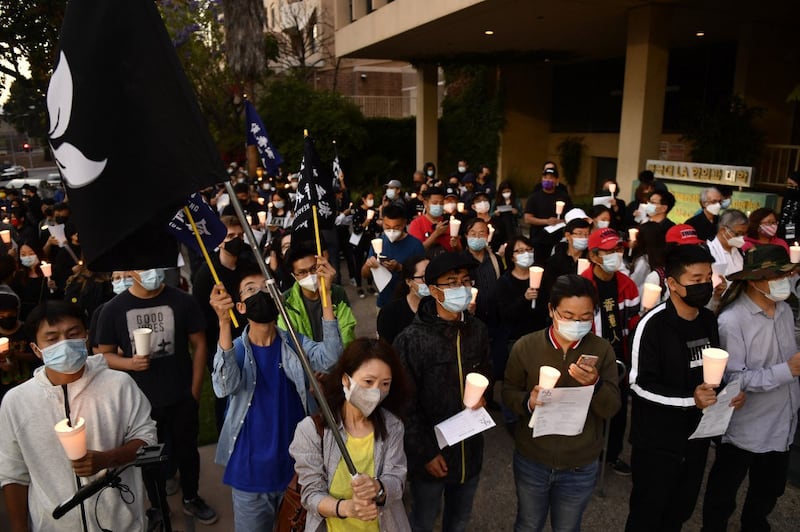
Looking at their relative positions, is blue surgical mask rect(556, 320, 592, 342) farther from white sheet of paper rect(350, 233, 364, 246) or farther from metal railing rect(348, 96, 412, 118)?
metal railing rect(348, 96, 412, 118)

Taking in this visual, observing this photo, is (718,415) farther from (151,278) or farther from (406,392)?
(151,278)

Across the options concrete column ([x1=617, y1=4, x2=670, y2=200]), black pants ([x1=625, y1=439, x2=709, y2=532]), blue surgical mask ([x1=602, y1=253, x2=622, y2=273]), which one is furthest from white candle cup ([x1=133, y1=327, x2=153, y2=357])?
concrete column ([x1=617, y1=4, x2=670, y2=200])

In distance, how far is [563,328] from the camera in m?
3.01

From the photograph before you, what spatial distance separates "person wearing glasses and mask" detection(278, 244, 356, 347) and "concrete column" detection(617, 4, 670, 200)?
11007 mm

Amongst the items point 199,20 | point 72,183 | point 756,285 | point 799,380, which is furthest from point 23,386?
point 199,20

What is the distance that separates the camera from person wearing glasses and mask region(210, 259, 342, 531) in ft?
9.83

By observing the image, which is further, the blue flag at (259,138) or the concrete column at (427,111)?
the concrete column at (427,111)

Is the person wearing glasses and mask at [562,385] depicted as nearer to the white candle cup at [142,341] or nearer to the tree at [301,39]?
the white candle cup at [142,341]

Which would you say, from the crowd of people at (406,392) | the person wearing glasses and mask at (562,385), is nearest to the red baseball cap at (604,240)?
the crowd of people at (406,392)

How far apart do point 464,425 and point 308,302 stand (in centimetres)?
153

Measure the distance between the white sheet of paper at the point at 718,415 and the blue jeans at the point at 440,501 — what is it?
1356 mm

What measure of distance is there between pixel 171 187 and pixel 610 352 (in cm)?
250

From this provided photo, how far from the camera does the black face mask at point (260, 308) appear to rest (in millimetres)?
2994

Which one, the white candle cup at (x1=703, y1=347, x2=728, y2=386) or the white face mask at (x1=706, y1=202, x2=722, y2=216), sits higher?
the white face mask at (x1=706, y1=202, x2=722, y2=216)
